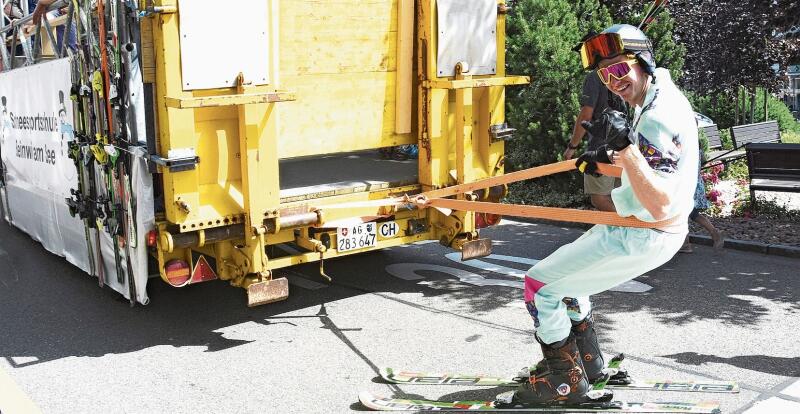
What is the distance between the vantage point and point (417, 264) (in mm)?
7688

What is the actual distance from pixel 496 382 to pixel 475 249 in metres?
2.02

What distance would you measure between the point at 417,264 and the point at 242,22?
3.29m

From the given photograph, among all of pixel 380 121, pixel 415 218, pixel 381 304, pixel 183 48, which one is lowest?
pixel 381 304

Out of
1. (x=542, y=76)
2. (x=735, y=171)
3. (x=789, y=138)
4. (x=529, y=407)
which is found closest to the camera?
(x=529, y=407)

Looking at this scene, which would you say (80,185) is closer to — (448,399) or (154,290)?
(154,290)

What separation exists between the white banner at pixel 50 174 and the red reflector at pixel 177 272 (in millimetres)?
187

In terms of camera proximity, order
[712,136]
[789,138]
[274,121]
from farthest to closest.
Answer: [789,138] → [712,136] → [274,121]

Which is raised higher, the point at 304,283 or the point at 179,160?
the point at 179,160

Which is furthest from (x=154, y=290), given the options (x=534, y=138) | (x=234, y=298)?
(x=534, y=138)

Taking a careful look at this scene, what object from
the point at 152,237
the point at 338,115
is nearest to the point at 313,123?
the point at 338,115

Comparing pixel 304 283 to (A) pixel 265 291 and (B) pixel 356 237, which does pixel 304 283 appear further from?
(A) pixel 265 291

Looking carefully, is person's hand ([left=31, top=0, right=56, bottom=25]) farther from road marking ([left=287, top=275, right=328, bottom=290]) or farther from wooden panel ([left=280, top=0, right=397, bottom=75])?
road marking ([left=287, top=275, right=328, bottom=290])

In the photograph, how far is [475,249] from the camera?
650 centimetres

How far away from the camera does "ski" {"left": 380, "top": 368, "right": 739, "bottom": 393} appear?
4.43m
